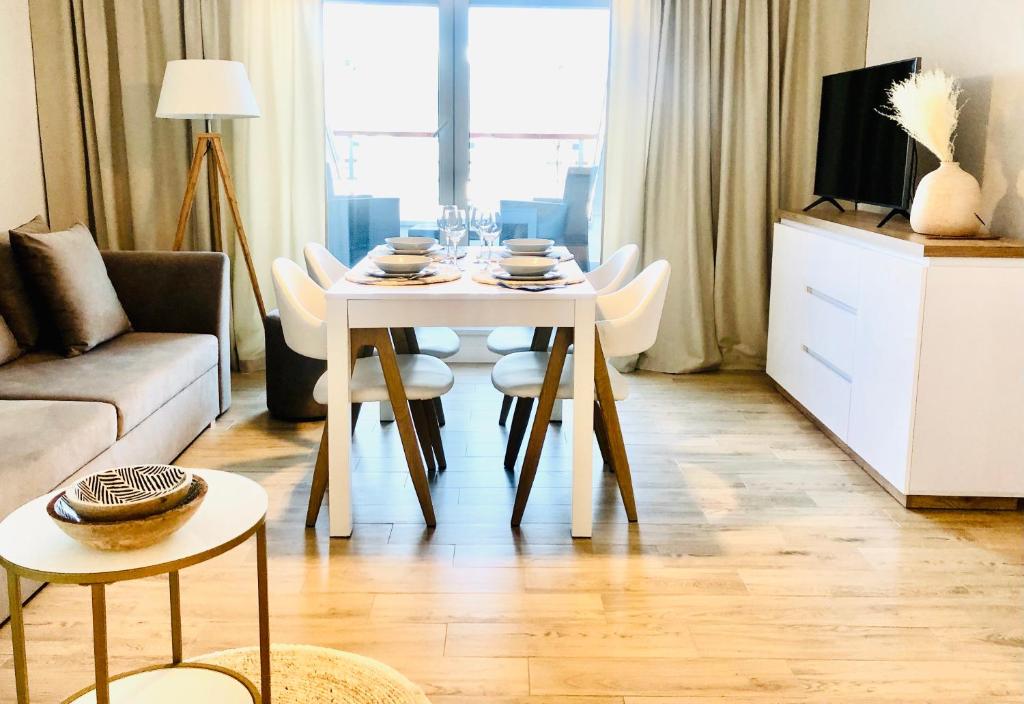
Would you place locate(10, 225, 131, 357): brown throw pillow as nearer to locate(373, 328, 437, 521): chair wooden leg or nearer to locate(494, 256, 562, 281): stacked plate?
locate(373, 328, 437, 521): chair wooden leg

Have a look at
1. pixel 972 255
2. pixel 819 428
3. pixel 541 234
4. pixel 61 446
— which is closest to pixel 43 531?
pixel 61 446

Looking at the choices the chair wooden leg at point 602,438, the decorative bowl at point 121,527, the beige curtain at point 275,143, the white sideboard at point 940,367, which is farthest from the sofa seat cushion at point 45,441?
the white sideboard at point 940,367

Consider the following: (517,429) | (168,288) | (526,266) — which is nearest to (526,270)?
(526,266)

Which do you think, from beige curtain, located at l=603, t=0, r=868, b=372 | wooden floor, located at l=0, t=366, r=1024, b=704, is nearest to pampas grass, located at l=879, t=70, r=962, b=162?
wooden floor, located at l=0, t=366, r=1024, b=704

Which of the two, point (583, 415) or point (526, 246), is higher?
point (526, 246)

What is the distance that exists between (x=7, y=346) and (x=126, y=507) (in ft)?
7.49

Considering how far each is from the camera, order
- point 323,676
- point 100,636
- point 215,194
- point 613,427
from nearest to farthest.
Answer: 1. point 100,636
2. point 323,676
3. point 613,427
4. point 215,194

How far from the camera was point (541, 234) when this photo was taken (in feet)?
18.3

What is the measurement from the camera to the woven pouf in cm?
216

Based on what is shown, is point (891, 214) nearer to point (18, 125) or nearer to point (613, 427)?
point (613, 427)

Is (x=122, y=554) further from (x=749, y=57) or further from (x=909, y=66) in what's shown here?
(x=749, y=57)

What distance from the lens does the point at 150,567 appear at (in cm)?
159

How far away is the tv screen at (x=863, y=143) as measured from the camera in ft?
12.6

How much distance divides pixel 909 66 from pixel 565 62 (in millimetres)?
2069
